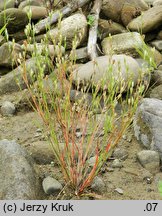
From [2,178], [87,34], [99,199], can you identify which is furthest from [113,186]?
[87,34]

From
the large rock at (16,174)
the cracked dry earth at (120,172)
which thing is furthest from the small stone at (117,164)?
the large rock at (16,174)

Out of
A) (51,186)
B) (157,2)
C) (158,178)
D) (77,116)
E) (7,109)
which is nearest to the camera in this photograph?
(77,116)

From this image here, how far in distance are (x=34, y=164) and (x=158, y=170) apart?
1058 mm

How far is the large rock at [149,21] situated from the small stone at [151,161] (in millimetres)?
2565

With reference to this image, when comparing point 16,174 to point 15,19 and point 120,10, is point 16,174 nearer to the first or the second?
point 15,19

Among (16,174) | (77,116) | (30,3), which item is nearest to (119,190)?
(77,116)

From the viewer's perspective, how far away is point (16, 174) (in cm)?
283

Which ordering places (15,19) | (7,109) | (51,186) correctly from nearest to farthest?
1. (51,186)
2. (7,109)
3. (15,19)

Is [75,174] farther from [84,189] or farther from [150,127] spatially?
[150,127]

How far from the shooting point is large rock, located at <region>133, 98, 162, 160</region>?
337 centimetres

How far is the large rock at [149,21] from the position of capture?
17.7ft

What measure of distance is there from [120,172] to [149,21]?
9.37 feet

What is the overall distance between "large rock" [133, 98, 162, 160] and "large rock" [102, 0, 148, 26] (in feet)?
8.32

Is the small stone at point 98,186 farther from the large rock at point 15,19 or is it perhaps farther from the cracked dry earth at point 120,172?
the large rock at point 15,19
